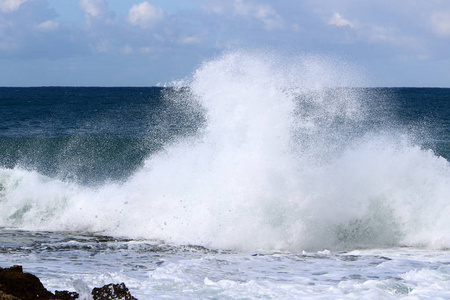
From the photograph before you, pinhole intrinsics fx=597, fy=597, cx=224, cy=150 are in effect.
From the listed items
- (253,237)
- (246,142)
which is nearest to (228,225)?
(253,237)

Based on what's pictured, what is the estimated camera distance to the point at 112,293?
5.53 meters

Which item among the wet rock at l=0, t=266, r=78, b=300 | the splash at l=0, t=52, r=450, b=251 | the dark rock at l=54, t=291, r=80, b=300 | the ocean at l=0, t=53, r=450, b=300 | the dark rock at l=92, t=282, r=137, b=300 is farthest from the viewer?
the splash at l=0, t=52, r=450, b=251

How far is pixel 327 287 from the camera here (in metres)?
7.38

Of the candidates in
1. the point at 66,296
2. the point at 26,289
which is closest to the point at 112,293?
the point at 66,296

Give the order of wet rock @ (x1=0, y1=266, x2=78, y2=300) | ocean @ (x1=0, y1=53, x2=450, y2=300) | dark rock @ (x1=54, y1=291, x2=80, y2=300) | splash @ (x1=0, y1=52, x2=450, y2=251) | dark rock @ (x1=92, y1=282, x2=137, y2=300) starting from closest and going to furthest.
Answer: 1. wet rock @ (x1=0, y1=266, x2=78, y2=300)
2. dark rock @ (x1=54, y1=291, x2=80, y2=300)
3. dark rock @ (x1=92, y1=282, x2=137, y2=300)
4. ocean @ (x1=0, y1=53, x2=450, y2=300)
5. splash @ (x1=0, y1=52, x2=450, y2=251)

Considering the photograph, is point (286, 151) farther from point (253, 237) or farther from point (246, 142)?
point (253, 237)

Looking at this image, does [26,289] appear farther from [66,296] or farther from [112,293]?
[112,293]

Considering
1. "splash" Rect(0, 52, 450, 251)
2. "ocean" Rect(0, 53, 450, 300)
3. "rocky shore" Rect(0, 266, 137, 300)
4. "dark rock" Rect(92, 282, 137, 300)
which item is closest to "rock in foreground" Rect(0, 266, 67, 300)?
"rocky shore" Rect(0, 266, 137, 300)

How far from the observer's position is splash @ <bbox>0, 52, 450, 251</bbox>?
10914mm

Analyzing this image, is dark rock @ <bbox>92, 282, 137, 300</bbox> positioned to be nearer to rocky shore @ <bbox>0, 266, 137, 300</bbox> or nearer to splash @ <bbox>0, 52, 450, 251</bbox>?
rocky shore @ <bbox>0, 266, 137, 300</bbox>

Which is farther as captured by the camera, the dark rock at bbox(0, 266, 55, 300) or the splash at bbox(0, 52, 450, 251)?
the splash at bbox(0, 52, 450, 251)

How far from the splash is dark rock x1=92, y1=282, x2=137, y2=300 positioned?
191 inches

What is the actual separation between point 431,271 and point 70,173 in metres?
12.2

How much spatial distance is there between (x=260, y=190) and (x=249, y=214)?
1.70 ft
